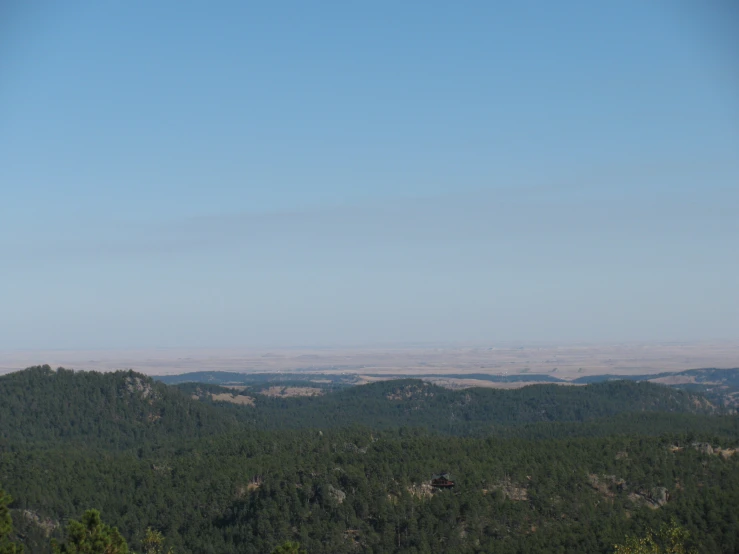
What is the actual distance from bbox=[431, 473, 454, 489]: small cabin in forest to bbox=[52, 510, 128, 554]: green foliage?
81.1 m

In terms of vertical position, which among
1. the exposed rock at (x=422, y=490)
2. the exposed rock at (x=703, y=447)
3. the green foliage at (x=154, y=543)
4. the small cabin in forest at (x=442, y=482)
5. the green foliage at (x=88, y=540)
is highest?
the green foliage at (x=88, y=540)

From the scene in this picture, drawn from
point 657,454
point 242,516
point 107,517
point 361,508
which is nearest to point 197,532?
point 242,516

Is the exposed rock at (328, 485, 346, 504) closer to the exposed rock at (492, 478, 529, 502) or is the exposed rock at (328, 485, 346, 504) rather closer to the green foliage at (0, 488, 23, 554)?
the exposed rock at (492, 478, 529, 502)

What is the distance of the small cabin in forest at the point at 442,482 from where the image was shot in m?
144

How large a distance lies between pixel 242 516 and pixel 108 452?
58249 millimetres

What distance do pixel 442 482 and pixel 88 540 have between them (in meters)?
84.2

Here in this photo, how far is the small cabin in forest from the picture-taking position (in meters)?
144

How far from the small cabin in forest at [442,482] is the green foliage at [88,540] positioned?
81.1 meters

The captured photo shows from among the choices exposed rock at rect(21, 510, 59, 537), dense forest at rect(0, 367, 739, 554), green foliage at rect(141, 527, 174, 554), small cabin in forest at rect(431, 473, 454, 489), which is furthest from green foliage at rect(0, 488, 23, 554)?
small cabin in forest at rect(431, 473, 454, 489)

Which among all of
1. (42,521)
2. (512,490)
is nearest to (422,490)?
(512,490)

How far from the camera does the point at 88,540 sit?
66750 millimetres

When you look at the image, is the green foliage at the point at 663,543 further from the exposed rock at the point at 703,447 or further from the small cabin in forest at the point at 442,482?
the exposed rock at the point at 703,447

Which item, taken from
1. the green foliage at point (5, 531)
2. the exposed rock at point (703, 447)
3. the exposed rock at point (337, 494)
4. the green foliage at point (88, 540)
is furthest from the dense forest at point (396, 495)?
the green foliage at point (88, 540)

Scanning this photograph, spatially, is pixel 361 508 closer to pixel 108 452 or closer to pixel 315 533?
pixel 315 533
